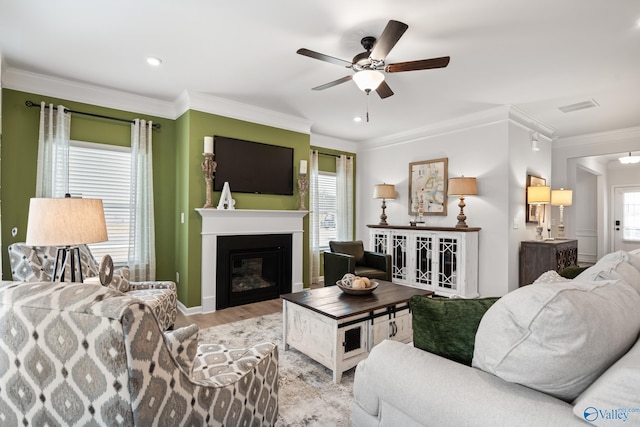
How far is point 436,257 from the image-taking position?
450 centimetres

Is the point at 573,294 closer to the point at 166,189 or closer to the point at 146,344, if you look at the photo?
the point at 146,344

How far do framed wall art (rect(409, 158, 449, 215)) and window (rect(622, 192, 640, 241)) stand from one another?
564cm

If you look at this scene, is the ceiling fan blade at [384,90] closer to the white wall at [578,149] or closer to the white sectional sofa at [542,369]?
the white sectional sofa at [542,369]

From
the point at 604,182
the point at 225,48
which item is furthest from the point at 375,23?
the point at 604,182

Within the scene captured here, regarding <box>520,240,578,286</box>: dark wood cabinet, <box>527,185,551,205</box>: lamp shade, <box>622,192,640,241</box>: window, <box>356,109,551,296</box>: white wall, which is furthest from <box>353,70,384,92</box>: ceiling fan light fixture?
<box>622,192,640,241</box>: window

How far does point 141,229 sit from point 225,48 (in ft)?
7.88

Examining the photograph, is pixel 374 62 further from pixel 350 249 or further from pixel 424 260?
pixel 424 260

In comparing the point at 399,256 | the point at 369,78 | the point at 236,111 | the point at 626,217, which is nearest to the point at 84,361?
the point at 369,78

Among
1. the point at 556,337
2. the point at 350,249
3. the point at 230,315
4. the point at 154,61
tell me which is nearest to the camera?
the point at 556,337

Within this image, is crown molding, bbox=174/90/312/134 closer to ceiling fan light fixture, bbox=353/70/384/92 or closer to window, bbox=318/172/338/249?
window, bbox=318/172/338/249

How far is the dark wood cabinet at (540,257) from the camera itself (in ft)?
13.4

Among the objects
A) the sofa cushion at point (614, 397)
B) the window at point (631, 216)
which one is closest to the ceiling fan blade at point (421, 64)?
the sofa cushion at point (614, 397)

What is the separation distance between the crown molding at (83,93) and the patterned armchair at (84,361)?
3.27m

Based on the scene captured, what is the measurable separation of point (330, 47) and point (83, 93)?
287cm
